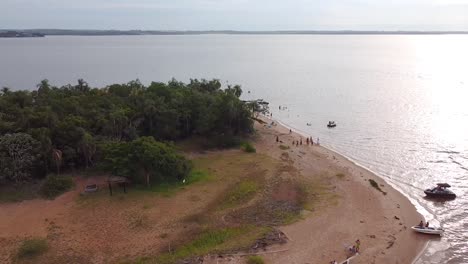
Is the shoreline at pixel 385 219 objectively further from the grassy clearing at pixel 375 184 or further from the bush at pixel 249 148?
the bush at pixel 249 148

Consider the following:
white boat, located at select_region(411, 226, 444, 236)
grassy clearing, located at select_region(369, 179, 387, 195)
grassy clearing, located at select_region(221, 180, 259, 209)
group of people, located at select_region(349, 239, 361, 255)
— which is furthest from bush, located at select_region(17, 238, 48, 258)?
grassy clearing, located at select_region(369, 179, 387, 195)

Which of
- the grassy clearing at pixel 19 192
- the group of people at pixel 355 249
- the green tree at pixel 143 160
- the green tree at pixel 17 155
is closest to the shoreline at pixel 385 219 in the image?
the group of people at pixel 355 249

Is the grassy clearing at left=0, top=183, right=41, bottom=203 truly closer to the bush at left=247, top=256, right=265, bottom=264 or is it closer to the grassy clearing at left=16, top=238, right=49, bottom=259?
the grassy clearing at left=16, top=238, right=49, bottom=259

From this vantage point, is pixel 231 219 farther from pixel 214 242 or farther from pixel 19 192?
pixel 19 192

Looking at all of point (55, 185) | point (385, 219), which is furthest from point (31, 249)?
point (385, 219)

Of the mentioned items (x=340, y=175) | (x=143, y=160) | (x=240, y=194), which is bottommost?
(x=340, y=175)

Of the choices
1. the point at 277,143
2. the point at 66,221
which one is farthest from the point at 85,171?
the point at 277,143

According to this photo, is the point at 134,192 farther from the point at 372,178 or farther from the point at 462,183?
the point at 462,183
